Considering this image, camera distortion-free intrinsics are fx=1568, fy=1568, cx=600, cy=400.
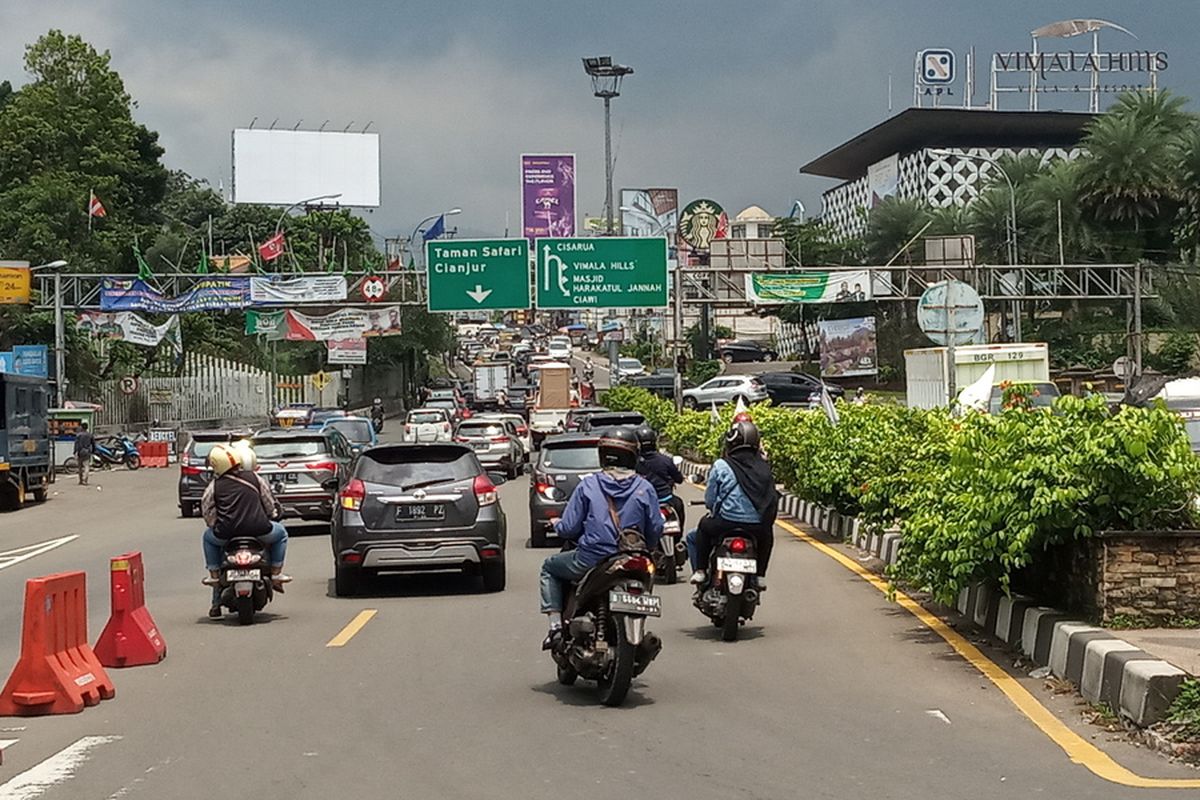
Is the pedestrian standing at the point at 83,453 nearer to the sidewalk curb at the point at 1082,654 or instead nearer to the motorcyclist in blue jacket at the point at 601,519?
the sidewalk curb at the point at 1082,654

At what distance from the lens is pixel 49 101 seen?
7856 cm

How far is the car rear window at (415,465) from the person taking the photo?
15305 mm

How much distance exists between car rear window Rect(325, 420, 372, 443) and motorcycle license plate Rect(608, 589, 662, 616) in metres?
29.8

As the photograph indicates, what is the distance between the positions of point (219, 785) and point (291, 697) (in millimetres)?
2509

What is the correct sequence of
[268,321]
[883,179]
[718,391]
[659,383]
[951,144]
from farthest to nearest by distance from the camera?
[883,179]
[951,144]
[659,383]
[718,391]
[268,321]

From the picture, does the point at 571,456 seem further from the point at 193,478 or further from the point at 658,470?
the point at 193,478

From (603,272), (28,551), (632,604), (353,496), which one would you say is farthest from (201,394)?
(632,604)

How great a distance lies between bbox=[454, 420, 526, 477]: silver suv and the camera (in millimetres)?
38750

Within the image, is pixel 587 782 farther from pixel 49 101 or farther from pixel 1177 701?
pixel 49 101

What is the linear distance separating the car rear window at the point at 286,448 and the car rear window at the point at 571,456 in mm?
5747

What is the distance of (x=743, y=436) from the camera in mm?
12125

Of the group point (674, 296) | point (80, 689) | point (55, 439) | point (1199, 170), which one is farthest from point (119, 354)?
point (80, 689)

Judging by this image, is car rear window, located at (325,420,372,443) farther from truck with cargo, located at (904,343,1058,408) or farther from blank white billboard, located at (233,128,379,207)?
blank white billboard, located at (233,128,379,207)

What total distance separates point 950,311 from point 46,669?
13011 millimetres
